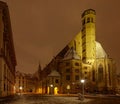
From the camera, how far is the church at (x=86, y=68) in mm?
94438

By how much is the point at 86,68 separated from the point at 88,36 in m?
14.7

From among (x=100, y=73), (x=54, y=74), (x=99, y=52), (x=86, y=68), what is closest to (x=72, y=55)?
(x=86, y=68)

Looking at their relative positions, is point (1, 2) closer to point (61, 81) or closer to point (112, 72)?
point (61, 81)

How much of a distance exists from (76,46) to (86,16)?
1464 centimetres

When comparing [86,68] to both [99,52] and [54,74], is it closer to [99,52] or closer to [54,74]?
[99,52]

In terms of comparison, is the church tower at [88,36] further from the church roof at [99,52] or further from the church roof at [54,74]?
the church roof at [54,74]

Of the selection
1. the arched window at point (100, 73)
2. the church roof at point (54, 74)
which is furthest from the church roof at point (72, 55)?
the arched window at point (100, 73)

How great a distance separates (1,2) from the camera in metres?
36.9

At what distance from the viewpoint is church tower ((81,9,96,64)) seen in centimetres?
10112

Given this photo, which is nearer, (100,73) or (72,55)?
(72,55)

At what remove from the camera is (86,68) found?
99000 millimetres

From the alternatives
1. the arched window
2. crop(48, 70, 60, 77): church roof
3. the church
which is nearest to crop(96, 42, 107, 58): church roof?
the church

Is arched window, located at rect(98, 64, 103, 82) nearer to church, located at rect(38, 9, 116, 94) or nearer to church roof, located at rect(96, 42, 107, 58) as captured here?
church, located at rect(38, 9, 116, 94)

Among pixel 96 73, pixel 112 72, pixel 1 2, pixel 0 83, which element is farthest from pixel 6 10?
pixel 112 72
